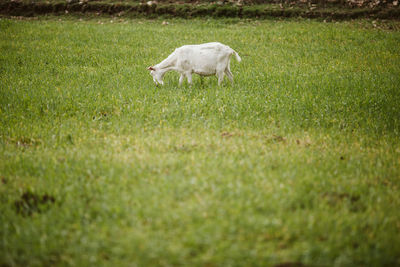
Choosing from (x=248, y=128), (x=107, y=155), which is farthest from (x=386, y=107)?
(x=107, y=155)

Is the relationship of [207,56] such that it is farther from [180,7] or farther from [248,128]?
[180,7]

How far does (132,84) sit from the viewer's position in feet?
34.9

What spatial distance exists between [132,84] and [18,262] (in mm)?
7369

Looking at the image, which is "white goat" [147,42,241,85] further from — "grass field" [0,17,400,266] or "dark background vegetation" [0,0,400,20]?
"dark background vegetation" [0,0,400,20]

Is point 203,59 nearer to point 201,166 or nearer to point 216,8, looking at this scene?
point 201,166

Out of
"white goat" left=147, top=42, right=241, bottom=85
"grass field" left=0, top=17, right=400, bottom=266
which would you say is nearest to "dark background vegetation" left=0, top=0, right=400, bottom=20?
"grass field" left=0, top=17, right=400, bottom=266

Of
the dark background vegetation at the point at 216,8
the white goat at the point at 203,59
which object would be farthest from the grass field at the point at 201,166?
the dark background vegetation at the point at 216,8

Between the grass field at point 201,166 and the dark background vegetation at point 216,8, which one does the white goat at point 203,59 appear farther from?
the dark background vegetation at point 216,8

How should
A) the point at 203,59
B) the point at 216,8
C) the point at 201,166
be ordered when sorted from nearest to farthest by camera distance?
the point at 201,166, the point at 203,59, the point at 216,8

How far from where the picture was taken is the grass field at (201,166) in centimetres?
397

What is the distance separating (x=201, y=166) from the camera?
5.72m

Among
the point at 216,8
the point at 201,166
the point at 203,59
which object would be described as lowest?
the point at 201,166

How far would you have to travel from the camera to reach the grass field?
13.0 ft

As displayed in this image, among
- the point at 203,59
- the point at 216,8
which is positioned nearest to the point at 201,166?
the point at 203,59
